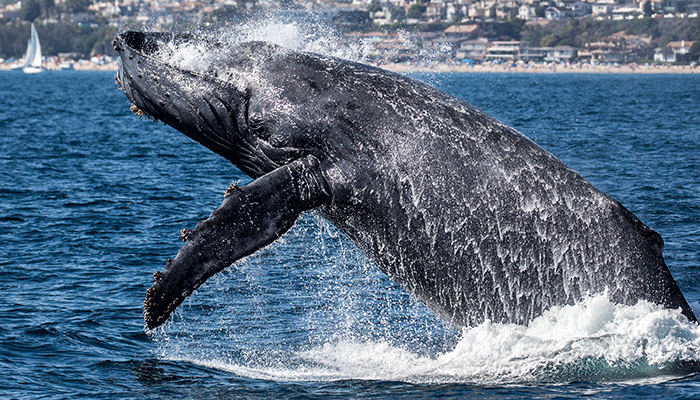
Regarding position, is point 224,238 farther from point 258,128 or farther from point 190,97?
point 190,97

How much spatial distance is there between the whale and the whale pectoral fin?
0.11ft

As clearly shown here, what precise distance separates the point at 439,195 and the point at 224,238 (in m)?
2.40

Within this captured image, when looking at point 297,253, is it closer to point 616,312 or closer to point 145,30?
point 145,30

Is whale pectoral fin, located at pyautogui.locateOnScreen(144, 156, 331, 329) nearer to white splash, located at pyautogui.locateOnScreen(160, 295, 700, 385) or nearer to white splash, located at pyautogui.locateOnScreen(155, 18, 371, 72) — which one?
white splash, located at pyautogui.locateOnScreen(155, 18, 371, 72)

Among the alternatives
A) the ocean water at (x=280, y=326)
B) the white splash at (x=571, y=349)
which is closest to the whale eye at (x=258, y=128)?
the ocean water at (x=280, y=326)

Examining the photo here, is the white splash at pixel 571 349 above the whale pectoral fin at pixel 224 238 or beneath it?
beneath

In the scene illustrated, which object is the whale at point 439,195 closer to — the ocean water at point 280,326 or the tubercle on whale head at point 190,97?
the tubercle on whale head at point 190,97

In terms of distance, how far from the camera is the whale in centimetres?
1005

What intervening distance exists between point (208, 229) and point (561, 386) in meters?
4.18

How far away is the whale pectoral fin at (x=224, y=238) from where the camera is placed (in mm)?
9453

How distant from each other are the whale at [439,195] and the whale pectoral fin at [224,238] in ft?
0.11

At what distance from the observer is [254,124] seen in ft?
34.8

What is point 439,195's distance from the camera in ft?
33.3

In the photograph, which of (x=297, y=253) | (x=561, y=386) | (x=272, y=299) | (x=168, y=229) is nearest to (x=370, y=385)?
(x=561, y=386)
